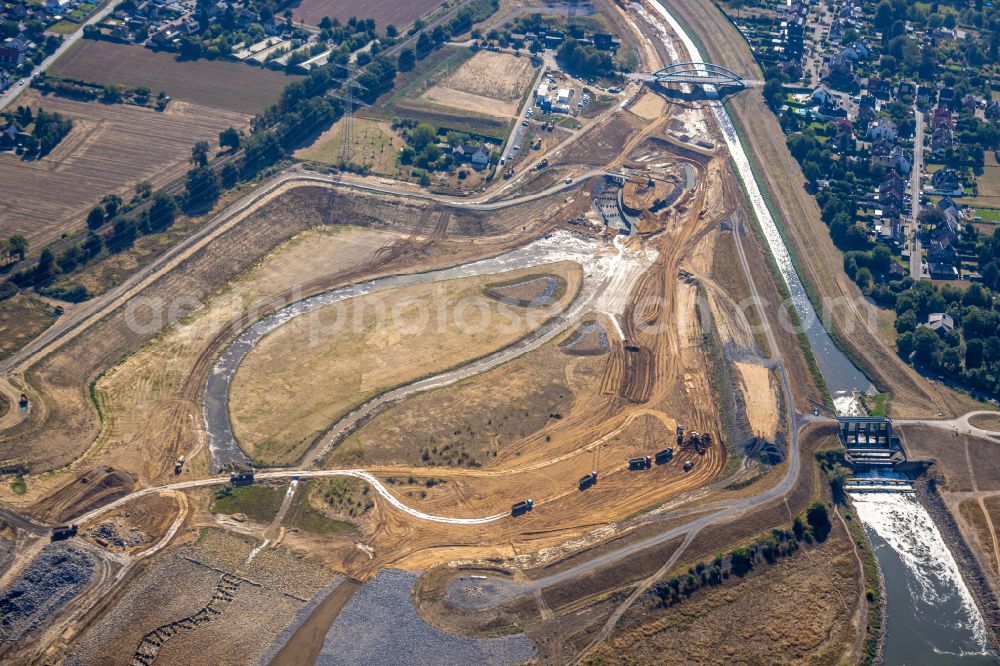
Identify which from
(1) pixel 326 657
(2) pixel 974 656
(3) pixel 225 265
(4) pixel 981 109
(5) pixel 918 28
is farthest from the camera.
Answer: (5) pixel 918 28

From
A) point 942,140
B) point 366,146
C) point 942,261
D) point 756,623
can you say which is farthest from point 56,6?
point 756,623

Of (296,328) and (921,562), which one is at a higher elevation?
(296,328)

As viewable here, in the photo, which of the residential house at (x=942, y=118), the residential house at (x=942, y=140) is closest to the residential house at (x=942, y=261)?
the residential house at (x=942, y=140)

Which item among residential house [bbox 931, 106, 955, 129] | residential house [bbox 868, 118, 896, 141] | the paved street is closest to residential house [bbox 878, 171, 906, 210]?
residential house [bbox 868, 118, 896, 141]

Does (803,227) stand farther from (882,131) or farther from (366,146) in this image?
(366,146)

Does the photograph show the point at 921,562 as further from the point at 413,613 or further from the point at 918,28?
the point at 918,28

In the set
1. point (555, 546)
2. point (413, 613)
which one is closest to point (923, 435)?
point (555, 546)

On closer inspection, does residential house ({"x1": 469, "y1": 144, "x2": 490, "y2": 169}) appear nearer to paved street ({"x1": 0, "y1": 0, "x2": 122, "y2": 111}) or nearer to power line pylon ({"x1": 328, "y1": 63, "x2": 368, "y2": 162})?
power line pylon ({"x1": 328, "y1": 63, "x2": 368, "y2": 162})
